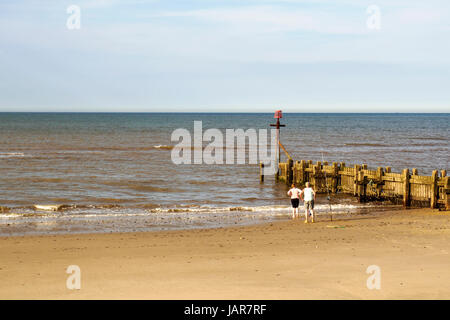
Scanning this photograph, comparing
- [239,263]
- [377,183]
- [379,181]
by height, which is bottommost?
[239,263]

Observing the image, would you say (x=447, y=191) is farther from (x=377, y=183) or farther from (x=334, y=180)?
(x=334, y=180)

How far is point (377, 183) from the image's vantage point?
26.6 metres

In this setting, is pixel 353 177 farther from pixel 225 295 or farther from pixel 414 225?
pixel 225 295

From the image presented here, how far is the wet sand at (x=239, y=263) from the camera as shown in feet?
34.9

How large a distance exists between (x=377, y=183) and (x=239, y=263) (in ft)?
49.9

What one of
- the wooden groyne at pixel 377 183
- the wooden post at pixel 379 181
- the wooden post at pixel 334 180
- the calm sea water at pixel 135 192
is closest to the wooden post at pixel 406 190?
the wooden groyne at pixel 377 183

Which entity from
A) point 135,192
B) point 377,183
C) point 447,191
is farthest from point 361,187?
point 135,192

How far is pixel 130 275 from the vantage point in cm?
1204

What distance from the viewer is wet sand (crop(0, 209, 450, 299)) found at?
10.6 metres

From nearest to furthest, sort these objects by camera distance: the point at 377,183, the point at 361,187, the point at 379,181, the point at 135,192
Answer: the point at 379,181, the point at 377,183, the point at 361,187, the point at 135,192

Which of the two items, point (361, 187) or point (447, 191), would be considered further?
point (361, 187)
